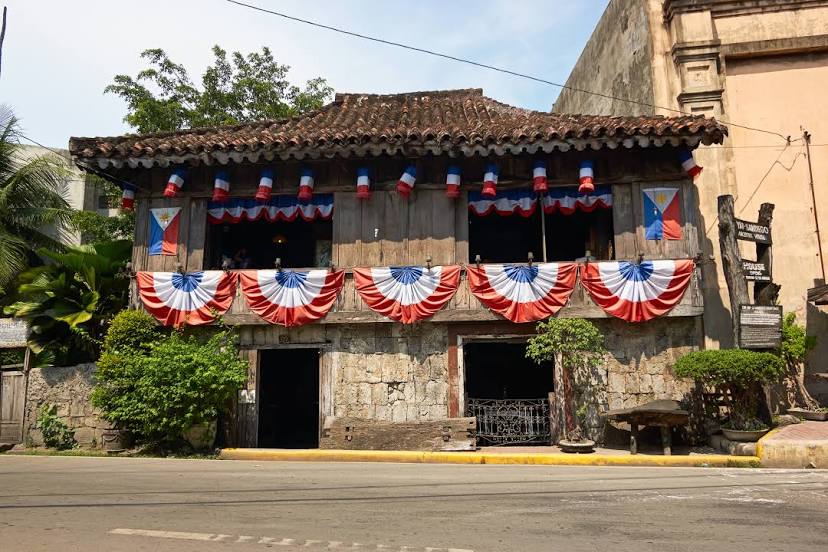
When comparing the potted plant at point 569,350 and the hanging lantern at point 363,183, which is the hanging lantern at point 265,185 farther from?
the potted plant at point 569,350

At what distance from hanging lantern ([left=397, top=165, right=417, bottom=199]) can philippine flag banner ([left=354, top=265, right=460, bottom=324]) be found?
1.61m

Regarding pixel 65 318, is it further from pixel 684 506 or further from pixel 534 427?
pixel 684 506

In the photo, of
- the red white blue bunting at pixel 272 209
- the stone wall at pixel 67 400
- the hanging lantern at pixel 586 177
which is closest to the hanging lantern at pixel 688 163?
the hanging lantern at pixel 586 177

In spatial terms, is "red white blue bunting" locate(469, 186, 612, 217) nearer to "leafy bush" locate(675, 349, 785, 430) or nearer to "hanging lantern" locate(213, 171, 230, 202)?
"leafy bush" locate(675, 349, 785, 430)

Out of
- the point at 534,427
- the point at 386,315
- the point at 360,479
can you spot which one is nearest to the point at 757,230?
the point at 534,427

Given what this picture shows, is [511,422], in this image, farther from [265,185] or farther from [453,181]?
[265,185]

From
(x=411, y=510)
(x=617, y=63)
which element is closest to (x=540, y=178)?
(x=617, y=63)

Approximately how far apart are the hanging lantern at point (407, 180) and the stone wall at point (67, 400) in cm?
736

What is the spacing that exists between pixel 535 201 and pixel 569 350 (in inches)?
128

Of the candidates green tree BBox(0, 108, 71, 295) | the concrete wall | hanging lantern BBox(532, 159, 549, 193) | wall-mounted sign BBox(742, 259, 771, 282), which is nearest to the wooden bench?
wall-mounted sign BBox(742, 259, 771, 282)

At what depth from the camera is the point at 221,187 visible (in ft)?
41.2

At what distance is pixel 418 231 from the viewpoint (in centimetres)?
1247

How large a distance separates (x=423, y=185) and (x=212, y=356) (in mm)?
5430

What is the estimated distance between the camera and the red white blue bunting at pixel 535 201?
12.4m
